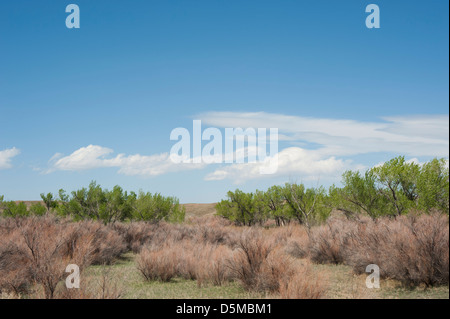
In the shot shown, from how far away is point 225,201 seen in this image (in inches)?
1576

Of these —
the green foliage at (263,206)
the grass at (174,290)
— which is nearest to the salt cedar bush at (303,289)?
the grass at (174,290)

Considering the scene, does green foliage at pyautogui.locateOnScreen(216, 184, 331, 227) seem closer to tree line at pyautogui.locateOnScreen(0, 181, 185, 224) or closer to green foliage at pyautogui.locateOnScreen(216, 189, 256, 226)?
green foliage at pyautogui.locateOnScreen(216, 189, 256, 226)

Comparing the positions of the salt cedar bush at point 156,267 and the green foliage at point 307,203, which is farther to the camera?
the green foliage at point 307,203

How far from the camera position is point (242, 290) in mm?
8617

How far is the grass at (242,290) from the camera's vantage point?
7657mm

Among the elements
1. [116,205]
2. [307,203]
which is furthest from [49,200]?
[307,203]

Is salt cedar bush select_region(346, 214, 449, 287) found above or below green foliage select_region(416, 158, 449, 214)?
below

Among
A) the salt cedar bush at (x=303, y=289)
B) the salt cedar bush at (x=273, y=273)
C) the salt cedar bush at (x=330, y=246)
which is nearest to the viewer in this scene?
the salt cedar bush at (x=303, y=289)

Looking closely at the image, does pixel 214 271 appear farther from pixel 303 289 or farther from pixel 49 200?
pixel 49 200

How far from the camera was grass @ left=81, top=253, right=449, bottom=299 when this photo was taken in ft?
25.1

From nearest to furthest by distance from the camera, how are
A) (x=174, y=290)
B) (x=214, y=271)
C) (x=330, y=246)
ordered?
(x=174, y=290) → (x=214, y=271) → (x=330, y=246)

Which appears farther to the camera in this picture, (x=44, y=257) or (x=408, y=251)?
(x=408, y=251)

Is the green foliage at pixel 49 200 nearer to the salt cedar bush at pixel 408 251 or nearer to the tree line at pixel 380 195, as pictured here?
the tree line at pixel 380 195

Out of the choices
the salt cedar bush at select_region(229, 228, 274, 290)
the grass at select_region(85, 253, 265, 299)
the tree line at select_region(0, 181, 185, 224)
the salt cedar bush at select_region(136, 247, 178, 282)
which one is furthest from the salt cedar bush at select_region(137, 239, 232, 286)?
the tree line at select_region(0, 181, 185, 224)
